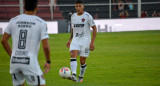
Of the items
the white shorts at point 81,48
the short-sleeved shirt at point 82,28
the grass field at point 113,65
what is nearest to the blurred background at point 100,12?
the grass field at point 113,65

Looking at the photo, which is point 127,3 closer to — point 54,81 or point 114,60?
point 114,60

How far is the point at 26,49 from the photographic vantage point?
5996mm

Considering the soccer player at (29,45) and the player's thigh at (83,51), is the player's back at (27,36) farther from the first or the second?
the player's thigh at (83,51)

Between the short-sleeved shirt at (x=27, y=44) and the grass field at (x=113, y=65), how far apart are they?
4.35m

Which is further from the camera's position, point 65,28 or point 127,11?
point 127,11

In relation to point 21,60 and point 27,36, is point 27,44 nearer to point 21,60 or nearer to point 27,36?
point 27,36

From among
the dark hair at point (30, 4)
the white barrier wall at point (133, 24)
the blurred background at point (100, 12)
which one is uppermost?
the dark hair at point (30, 4)

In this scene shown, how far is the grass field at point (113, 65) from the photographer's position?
10.8m

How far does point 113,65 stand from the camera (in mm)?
14703

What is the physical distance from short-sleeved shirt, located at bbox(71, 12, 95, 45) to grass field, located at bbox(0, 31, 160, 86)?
1.22 meters

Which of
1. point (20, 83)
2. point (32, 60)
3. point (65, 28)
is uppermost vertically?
point (32, 60)

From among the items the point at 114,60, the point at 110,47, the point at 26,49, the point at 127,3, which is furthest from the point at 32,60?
the point at 127,3

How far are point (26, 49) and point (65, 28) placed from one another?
27167mm

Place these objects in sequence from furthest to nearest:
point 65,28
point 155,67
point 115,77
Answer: point 65,28
point 155,67
point 115,77
